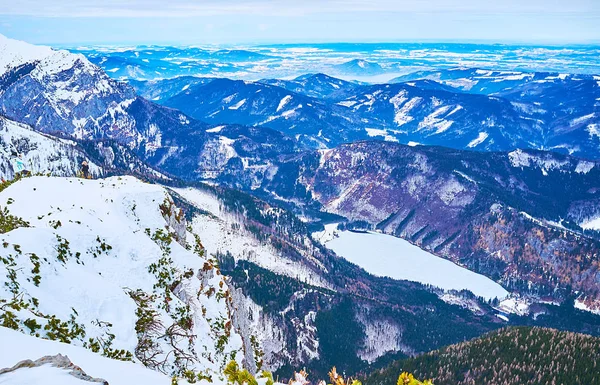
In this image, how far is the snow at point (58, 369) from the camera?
A: 931 inches

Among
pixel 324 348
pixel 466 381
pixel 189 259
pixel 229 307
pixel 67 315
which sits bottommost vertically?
pixel 324 348

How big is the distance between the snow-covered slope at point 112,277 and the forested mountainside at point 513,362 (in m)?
99.0

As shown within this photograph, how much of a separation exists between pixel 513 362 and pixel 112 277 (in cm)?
13569

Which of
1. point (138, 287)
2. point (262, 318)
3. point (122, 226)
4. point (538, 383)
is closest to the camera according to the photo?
point (138, 287)

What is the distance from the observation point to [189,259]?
2749 inches

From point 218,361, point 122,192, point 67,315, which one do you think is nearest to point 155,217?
point 122,192

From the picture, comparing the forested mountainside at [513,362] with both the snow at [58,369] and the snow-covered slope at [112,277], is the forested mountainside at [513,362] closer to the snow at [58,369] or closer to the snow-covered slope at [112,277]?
the snow-covered slope at [112,277]

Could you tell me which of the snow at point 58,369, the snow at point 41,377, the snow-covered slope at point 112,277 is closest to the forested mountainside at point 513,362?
the snow-covered slope at point 112,277

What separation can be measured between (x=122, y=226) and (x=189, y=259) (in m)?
10.6

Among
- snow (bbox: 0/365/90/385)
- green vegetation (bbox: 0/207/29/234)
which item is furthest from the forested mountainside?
snow (bbox: 0/365/90/385)

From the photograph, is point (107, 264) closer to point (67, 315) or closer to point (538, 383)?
point (67, 315)

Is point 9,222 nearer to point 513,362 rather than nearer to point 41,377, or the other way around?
point 41,377

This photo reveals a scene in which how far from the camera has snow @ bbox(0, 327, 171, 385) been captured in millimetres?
23656

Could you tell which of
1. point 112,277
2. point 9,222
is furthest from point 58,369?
point 9,222
